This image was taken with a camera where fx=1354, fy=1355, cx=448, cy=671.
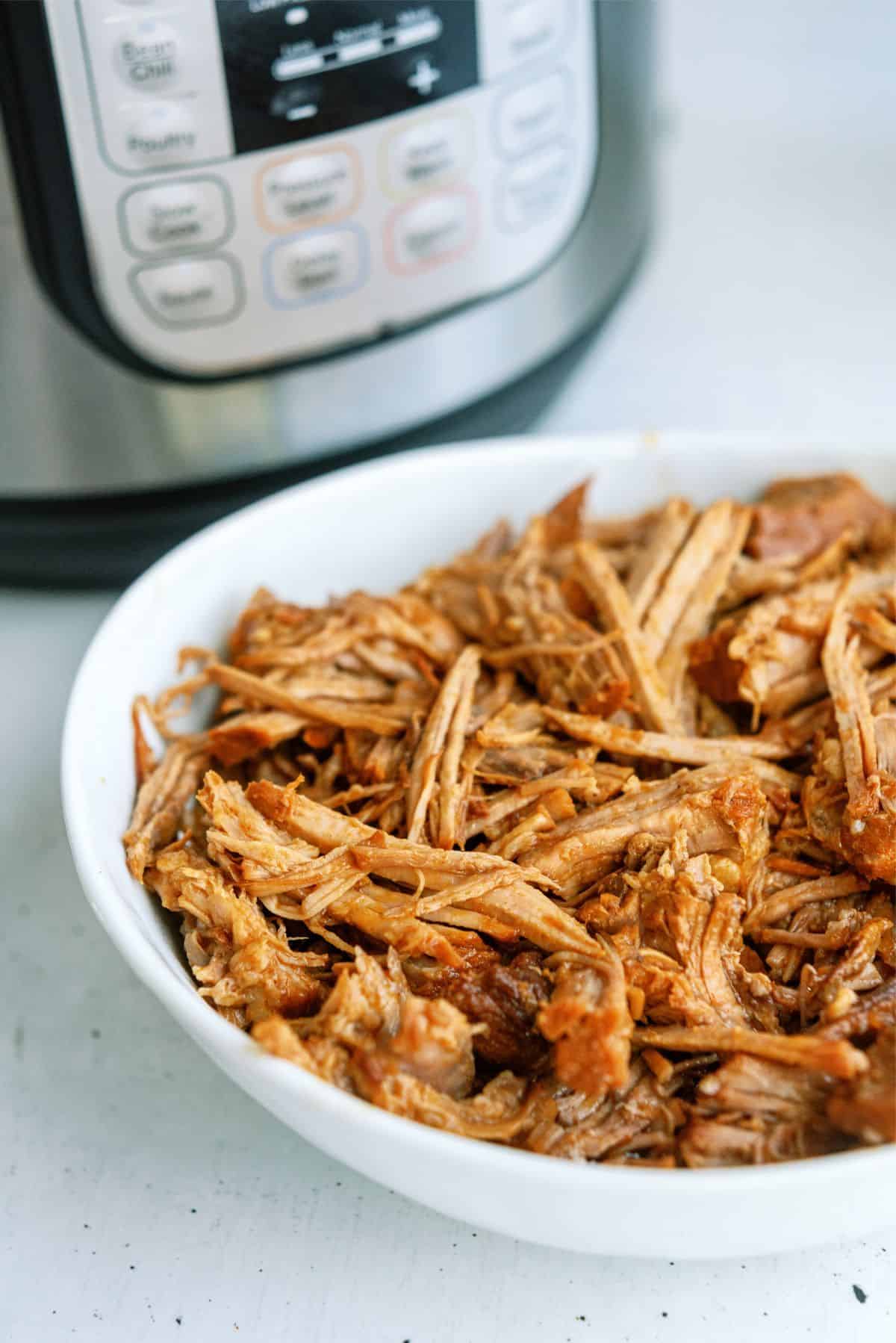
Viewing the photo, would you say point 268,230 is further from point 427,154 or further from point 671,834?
point 671,834

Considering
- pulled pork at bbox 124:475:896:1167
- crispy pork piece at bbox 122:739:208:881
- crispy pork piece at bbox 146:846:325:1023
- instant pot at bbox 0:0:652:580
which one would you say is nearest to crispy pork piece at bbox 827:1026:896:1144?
pulled pork at bbox 124:475:896:1167

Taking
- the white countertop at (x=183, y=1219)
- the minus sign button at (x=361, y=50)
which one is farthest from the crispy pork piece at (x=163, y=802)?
the minus sign button at (x=361, y=50)

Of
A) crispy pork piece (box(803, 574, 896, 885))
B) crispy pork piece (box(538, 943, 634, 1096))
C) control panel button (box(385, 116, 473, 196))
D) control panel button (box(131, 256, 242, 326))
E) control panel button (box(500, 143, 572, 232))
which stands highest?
control panel button (box(385, 116, 473, 196))

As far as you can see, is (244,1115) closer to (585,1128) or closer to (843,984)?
(585,1128)

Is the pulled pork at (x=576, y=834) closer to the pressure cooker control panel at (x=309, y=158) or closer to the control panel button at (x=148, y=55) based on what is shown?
the pressure cooker control panel at (x=309, y=158)

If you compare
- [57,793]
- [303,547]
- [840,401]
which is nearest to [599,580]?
[303,547]

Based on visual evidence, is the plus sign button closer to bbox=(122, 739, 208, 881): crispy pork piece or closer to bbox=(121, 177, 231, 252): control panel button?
bbox=(121, 177, 231, 252): control panel button
